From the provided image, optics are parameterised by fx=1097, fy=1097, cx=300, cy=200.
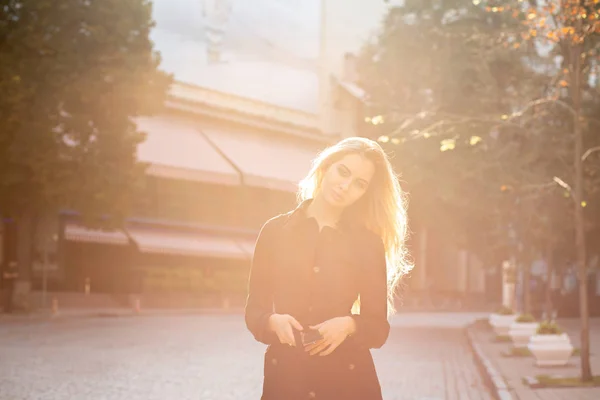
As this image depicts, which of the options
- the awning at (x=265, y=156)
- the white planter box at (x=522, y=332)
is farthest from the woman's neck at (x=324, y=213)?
the awning at (x=265, y=156)

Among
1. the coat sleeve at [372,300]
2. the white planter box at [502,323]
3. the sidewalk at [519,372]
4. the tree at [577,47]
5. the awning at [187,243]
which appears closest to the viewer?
the coat sleeve at [372,300]

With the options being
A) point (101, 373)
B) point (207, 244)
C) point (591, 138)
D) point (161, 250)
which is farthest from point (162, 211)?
point (101, 373)

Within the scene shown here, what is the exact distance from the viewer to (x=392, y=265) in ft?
14.8

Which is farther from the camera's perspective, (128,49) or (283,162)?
(283,162)

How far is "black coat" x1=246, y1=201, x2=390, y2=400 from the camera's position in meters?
4.12

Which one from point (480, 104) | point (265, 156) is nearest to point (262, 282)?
point (480, 104)

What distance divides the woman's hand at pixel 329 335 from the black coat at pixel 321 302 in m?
0.06

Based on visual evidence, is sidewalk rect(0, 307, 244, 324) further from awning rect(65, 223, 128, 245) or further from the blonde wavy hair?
the blonde wavy hair

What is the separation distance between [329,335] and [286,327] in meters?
0.16

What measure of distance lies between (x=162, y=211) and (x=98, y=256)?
3.97 meters

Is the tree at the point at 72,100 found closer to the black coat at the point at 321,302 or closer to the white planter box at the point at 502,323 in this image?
the white planter box at the point at 502,323

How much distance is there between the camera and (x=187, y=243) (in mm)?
44062

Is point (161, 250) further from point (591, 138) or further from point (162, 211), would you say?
point (591, 138)

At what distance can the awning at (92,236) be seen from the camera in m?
39.3
